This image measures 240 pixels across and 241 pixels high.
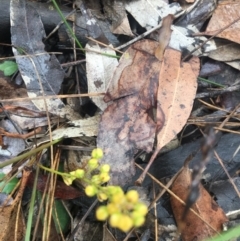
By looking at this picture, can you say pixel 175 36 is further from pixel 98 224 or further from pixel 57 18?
pixel 98 224

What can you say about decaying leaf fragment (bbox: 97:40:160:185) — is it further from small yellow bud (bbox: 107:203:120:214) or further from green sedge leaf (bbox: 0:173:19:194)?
small yellow bud (bbox: 107:203:120:214)

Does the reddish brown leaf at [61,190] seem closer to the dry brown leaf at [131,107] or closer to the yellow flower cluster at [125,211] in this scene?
the dry brown leaf at [131,107]

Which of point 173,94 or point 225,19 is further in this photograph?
point 225,19

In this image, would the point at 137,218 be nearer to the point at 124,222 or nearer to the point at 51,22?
the point at 124,222

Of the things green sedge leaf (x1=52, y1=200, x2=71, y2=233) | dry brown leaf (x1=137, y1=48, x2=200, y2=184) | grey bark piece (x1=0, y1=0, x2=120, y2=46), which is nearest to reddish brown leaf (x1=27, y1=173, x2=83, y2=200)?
green sedge leaf (x1=52, y1=200, x2=71, y2=233)

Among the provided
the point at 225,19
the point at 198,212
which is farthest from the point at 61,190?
the point at 225,19

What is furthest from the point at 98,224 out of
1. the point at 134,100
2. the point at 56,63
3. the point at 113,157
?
the point at 56,63

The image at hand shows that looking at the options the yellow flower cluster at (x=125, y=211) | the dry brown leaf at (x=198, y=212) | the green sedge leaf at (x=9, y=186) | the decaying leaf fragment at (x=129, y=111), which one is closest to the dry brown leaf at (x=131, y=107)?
the decaying leaf fragment at (x=129, y=111)

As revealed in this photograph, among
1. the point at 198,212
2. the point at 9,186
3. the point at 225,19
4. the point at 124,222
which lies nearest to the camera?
the point at 124,222
